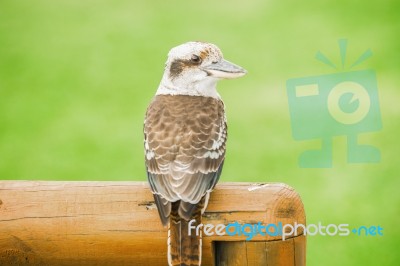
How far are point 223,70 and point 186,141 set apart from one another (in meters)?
0.33

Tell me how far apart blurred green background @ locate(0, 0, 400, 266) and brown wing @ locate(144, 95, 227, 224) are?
2.39m

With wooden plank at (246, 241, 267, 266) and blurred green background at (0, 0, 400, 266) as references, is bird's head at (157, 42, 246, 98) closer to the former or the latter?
wooden plank at (246, 241, 267, 266)

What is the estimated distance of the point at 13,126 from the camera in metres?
6.26

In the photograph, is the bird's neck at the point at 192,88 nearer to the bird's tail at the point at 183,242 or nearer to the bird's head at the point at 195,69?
the bird's head at the point at 195,69

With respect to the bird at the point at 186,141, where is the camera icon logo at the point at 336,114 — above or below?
above

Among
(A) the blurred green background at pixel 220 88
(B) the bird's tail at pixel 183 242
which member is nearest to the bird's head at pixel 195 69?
(B) the bird's tail at pixel 183 242

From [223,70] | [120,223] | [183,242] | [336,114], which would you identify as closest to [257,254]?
[183,242]

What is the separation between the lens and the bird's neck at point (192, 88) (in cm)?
273

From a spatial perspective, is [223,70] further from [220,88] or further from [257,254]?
[220,88]

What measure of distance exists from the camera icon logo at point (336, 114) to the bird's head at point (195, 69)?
9.42 ft

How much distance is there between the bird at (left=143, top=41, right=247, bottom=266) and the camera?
86.6 inches

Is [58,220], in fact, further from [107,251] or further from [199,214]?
[199,214]

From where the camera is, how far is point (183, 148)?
2.41m

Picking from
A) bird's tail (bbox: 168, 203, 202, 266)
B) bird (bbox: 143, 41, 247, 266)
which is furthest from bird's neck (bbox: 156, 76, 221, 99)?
bird's tail (bbox: 168, 203, 202, 266)
